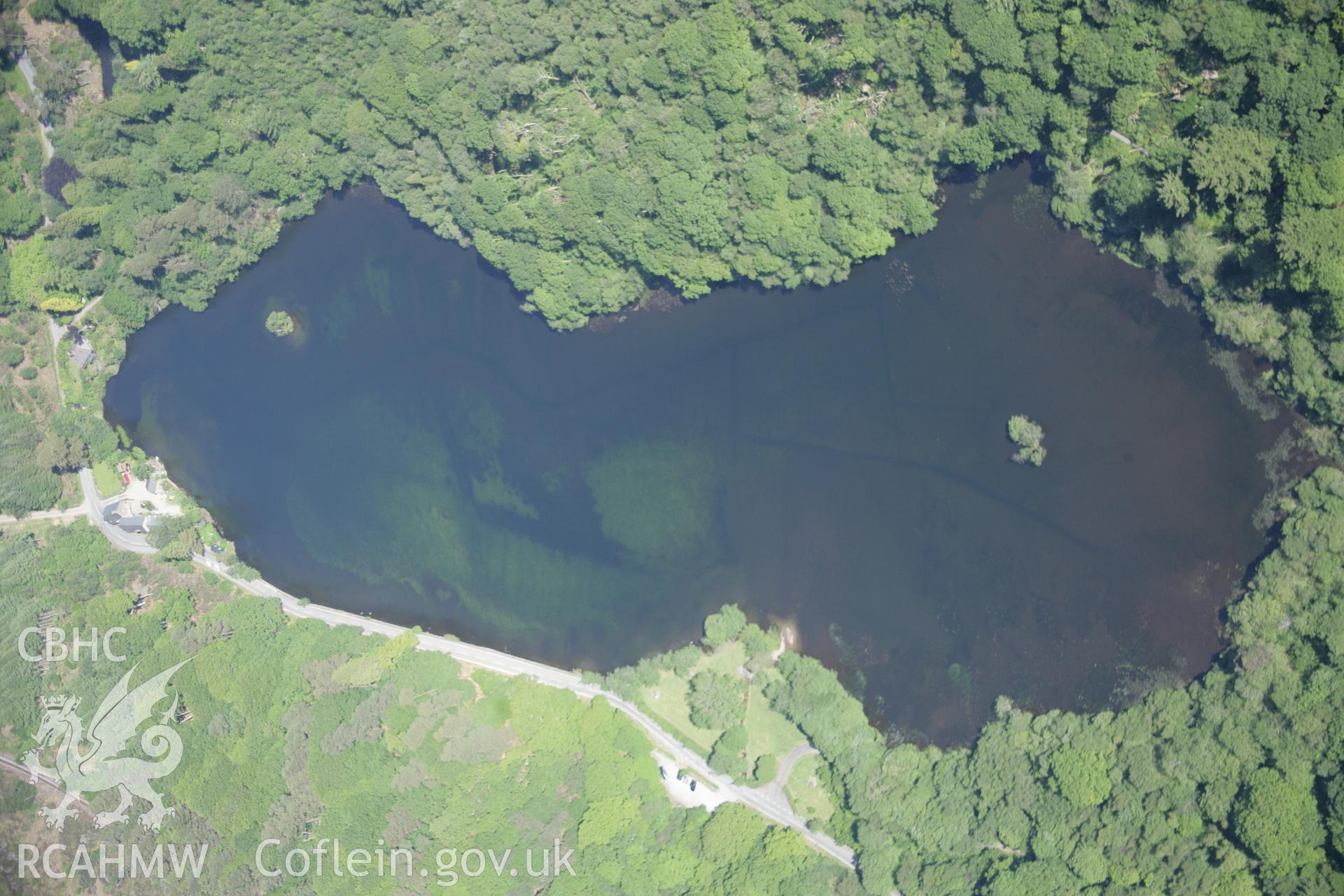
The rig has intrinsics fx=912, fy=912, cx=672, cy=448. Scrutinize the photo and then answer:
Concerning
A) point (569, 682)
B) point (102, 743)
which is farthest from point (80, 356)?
point (569, 682)

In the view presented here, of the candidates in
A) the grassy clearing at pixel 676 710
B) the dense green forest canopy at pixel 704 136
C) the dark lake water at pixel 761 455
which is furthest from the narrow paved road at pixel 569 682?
the dense green forest canopy at pixel 704 136

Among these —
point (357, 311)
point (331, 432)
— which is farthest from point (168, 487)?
point (357, 311)

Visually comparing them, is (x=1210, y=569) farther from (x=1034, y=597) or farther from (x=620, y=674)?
(x=620, y=674)

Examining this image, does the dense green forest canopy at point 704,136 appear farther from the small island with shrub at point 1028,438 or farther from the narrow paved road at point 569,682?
the narrow paved road at point 569,682

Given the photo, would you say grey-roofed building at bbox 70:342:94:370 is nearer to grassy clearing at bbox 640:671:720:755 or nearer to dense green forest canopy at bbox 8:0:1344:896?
dense green forest canopy at bbox 8:0:1344:896

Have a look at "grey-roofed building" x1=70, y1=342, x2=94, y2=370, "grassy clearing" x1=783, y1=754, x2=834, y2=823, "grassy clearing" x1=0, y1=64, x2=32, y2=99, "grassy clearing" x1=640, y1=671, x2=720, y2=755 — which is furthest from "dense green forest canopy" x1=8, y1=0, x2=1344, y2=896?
"grassy clearing" x1=640, y1=671, x2=720, y2=755

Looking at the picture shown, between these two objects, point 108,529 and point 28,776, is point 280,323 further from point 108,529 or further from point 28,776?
point 28,776
